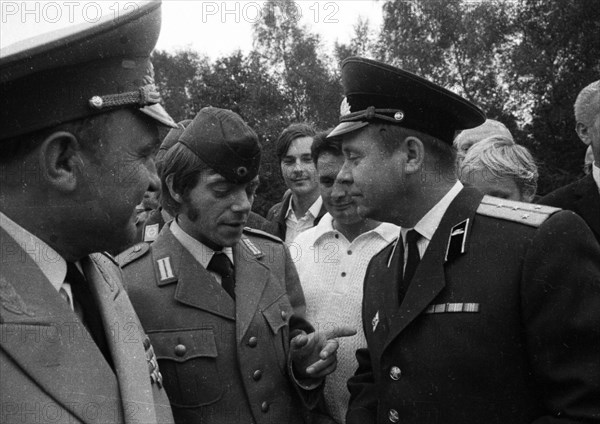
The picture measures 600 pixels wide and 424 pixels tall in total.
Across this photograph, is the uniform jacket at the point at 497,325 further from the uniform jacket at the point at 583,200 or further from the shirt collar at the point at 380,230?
the uniform jacket at the point at 583,200

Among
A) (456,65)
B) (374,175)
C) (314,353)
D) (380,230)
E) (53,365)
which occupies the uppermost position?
(456,65)

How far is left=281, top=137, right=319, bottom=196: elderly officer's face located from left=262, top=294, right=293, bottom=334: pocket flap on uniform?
114 inches

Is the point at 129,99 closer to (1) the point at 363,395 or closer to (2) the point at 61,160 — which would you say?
(2) the point at 61,160

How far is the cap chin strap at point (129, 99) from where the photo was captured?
2051 millimetres

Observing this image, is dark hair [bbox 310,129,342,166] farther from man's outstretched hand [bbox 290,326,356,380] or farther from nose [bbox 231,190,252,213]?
man's outstretched hand [bbox 290,326,356,380]

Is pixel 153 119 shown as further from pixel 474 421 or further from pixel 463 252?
pixel 474 421

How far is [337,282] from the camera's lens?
3924 mm

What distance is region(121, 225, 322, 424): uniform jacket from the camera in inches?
114

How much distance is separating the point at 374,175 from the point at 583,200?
2313 mm

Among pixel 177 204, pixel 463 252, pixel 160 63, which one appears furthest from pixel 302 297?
pixel 160 63

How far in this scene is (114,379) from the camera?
6.70 feet

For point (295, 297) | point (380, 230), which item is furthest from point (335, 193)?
point (295, 297)

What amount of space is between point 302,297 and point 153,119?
164cm

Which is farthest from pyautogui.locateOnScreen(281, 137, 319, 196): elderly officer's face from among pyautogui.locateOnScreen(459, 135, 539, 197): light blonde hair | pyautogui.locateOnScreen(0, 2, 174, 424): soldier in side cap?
pyautogui.locateOnScreen(0, 2, 174, 424): soldier in side cap
